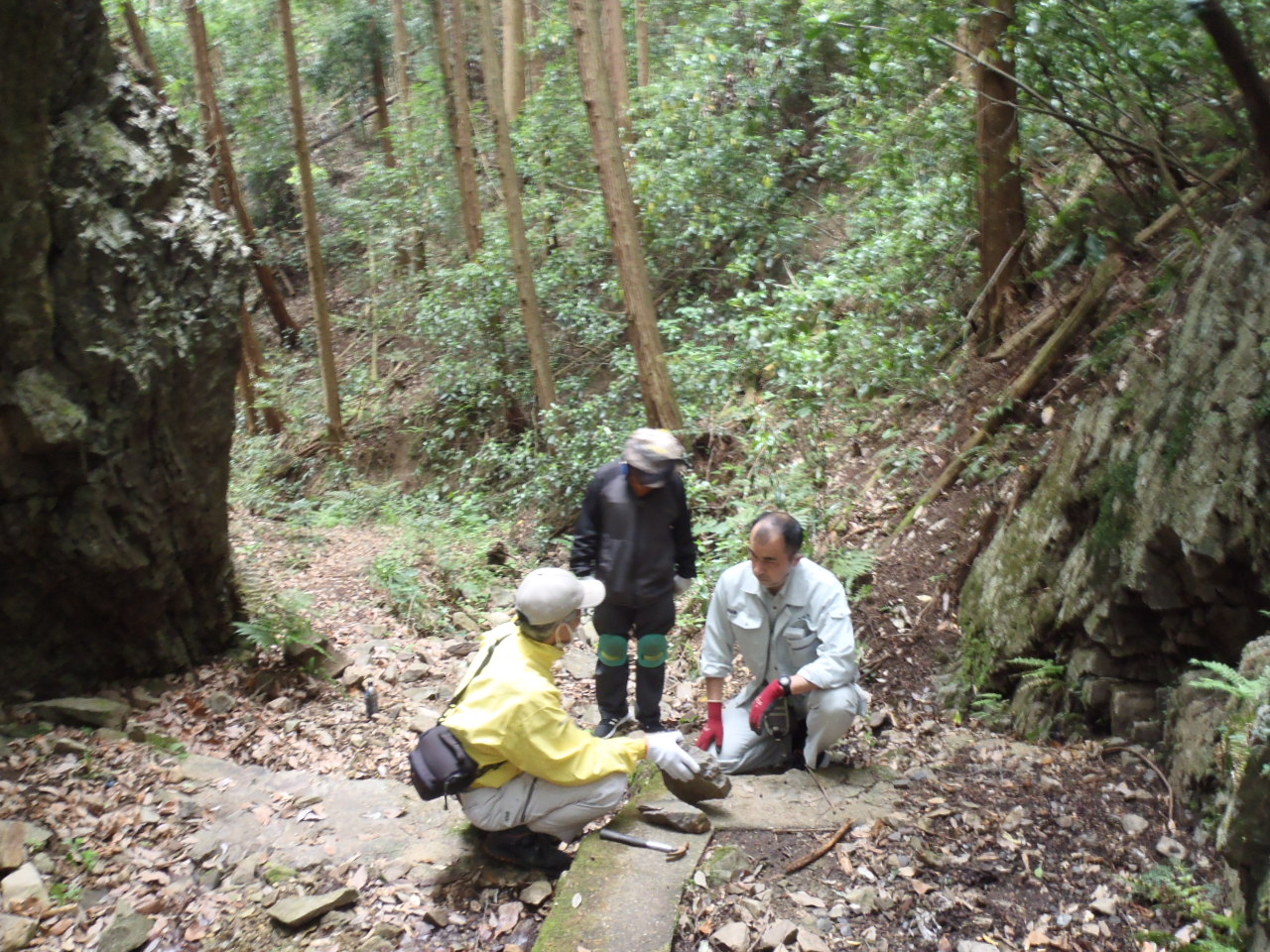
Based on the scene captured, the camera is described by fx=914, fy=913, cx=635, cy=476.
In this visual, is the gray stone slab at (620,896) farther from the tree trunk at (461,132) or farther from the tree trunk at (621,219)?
the tree trunk at (461,132)

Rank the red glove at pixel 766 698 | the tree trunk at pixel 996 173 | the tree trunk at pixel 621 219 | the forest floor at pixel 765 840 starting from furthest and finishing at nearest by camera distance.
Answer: the tree trunk at pixel 621 219, the tree trunk at pixel 996 173, the red glove at pixel 766 698, the forest floor at pixel 765 840

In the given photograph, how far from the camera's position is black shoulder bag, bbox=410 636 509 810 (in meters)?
3.62

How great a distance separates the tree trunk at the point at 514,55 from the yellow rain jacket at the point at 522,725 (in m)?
17.0

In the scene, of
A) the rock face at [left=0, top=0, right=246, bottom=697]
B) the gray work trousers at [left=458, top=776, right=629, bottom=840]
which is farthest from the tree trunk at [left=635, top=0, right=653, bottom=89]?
the gray work trousers at [left=458, top=776, right=629, bottom=840]

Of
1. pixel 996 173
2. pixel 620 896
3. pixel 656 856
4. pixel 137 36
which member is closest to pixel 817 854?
pixel 656 856

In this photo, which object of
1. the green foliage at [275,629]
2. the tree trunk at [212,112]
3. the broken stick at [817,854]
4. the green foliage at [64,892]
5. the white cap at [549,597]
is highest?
the tree trunk at [212,112]

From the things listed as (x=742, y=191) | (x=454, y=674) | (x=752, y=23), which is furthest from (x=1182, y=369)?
(x=752, y=23)

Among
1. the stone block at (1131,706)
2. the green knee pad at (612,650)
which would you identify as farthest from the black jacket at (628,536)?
the stone block at (1131,706)

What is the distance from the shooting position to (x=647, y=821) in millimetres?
4059

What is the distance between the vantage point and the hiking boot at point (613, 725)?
529 centimetres

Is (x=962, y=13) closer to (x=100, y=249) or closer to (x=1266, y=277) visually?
(x=1266, y=277)

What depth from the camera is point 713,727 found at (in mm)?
4762

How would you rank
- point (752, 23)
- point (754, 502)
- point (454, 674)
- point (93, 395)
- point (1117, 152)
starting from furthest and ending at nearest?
1. point (752, 23)
2. point (754, 502)
3. point (454, 674)
4. point (1117, 152)
5. point (93, 395)

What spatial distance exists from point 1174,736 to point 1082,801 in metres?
0.48
